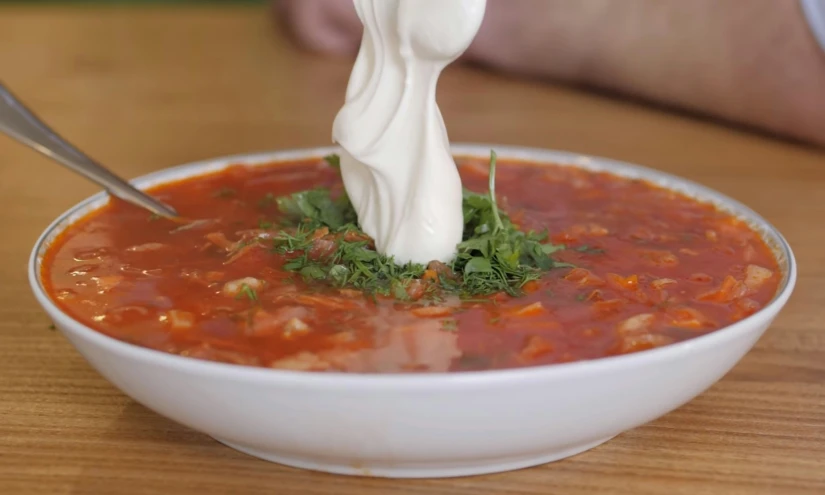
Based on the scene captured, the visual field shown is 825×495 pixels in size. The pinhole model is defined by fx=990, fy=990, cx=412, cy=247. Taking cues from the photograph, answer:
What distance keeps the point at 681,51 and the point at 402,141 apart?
228 centimetres

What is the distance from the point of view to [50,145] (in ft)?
6.29

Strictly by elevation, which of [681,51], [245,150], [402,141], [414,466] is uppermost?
[402,141]

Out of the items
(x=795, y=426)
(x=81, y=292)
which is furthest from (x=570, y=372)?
(x=81, y=292)

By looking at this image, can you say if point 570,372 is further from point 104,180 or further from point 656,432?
point 104,180

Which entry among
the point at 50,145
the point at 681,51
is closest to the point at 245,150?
the point at 50,145

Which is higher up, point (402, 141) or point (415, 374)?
point (402, 141)

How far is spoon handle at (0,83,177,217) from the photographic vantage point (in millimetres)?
1893

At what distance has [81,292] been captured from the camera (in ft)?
5.37

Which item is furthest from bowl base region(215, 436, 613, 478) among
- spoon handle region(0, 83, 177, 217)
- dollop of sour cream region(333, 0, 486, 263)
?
spoon handle region(0, 83, 177, 217)

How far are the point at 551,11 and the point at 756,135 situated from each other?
106cm

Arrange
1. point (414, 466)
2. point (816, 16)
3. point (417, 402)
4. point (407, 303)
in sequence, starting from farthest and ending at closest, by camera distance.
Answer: point (816, 16), point (407, 303), point (414, 466), point (417, 402)

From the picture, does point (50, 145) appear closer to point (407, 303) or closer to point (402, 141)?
point (402, 141)

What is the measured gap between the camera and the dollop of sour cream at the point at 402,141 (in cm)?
174

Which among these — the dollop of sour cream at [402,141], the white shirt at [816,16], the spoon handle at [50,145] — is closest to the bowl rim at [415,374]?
the spoon handle at [50,145]
